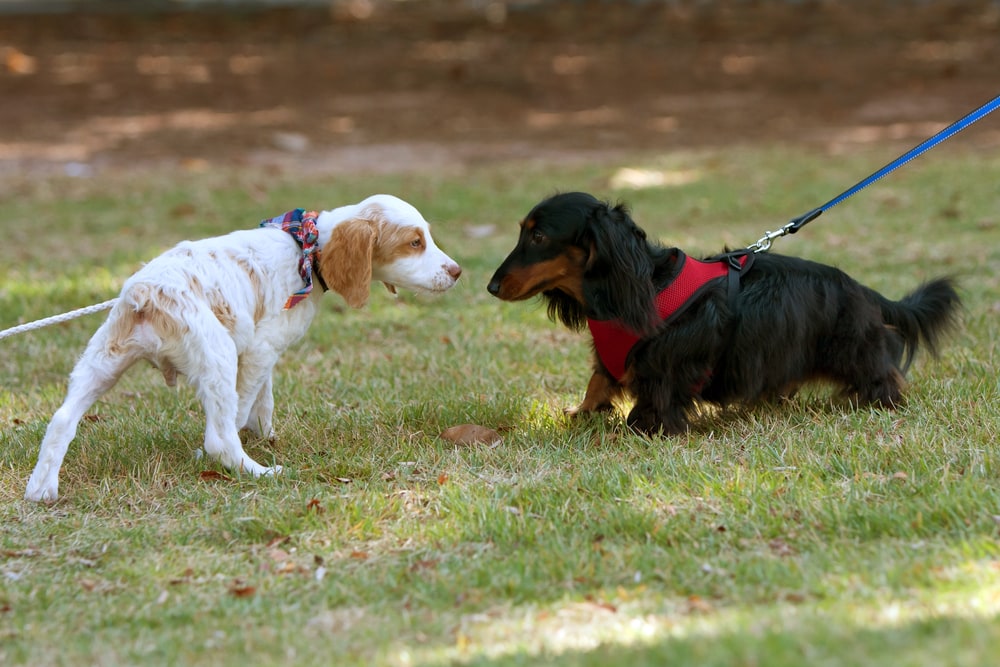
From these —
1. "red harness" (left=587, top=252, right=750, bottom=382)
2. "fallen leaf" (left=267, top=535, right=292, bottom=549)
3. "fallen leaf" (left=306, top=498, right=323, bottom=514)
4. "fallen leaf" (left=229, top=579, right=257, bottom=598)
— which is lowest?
"fallen leaf" (left=267, top=535, right=292, bottom=549)

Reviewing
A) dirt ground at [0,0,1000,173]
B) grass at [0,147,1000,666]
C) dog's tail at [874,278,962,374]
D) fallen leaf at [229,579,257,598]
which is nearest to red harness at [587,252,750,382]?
grass at [0,147,1000,666]

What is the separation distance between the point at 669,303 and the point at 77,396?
7.33ft

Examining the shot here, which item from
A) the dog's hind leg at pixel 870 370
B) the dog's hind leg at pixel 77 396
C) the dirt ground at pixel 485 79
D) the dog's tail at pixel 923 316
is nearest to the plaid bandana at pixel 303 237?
the dog's hind leg at pixel 77 396

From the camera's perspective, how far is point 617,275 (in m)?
4.30

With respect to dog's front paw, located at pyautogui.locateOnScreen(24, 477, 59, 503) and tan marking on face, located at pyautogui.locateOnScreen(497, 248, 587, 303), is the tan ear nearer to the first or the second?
tan marking on face, located at pyautogui.locateOnScreen(497, 248, 587, 303)

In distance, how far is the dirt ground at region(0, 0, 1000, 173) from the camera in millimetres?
15758

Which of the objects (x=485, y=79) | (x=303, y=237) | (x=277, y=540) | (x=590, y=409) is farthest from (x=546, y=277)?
(x=485, y=79)

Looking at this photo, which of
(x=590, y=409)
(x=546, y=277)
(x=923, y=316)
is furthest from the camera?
(x=923, y=316)

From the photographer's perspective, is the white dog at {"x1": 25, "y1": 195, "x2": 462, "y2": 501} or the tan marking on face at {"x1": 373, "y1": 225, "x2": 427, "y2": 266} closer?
the white dog at {"x1": 25, "y1": 195, "x2": 462, "y2": 501}

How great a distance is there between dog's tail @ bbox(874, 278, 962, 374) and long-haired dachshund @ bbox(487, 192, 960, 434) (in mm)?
82

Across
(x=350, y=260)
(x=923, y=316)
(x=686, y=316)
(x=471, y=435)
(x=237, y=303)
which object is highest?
(x=350, y=260)

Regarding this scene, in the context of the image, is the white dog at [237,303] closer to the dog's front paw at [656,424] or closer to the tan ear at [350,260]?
the tan ear at [350,260]

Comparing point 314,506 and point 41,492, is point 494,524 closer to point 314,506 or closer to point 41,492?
point 314,506

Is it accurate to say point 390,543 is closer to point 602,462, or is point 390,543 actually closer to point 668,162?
point 602,462
